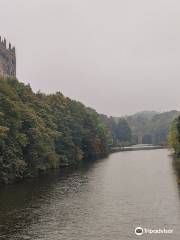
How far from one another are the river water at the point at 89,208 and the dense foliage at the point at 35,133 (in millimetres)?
7221

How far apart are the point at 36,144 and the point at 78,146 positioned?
48952 mm

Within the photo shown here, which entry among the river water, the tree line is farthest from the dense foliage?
the river water

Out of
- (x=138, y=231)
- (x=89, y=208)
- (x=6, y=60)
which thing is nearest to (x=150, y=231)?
(x=138, y=231)

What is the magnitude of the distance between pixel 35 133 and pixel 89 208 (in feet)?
136

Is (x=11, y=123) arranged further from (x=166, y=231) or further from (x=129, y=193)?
(x=166, y=231)

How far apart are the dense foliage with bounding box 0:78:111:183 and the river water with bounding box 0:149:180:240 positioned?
722 cm

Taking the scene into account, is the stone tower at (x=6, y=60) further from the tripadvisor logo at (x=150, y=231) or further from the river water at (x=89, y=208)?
the tripadvisor logo at (x=150, y=231)

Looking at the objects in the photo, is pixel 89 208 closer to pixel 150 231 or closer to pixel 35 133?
pixel 150 231

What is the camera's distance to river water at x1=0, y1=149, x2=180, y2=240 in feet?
130

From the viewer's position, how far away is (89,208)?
5034 cm

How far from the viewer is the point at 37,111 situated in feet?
360

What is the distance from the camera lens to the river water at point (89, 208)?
39.6 meters

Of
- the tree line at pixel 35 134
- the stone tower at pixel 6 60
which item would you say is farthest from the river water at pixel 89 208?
the stone tower at pixel 6 60

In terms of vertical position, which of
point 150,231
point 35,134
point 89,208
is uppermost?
point 35,134
